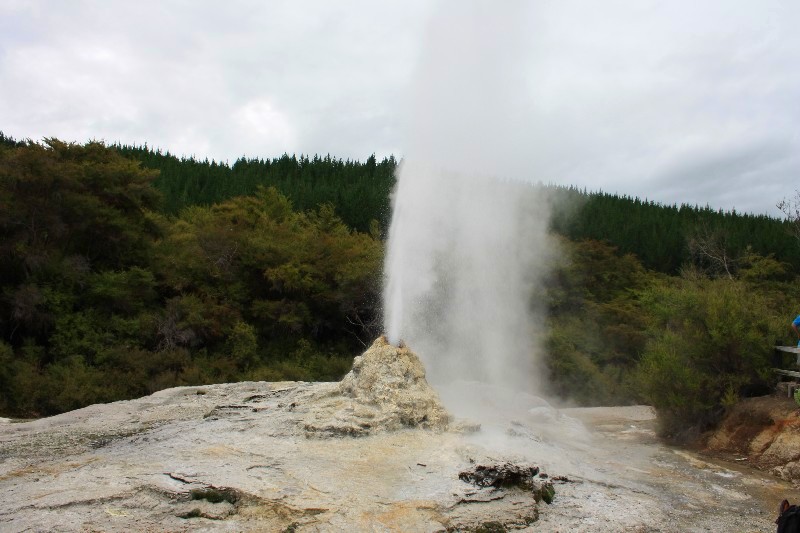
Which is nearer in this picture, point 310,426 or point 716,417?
point 310,426

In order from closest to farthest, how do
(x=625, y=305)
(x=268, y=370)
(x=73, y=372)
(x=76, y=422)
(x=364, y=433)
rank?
(x=364, y=433)
(x=76, y=422)
(x=73, y=372)
(x=268, y=370)
(x=625, y=305)

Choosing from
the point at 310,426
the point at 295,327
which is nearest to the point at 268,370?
the point at 295,327

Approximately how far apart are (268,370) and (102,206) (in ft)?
26.5

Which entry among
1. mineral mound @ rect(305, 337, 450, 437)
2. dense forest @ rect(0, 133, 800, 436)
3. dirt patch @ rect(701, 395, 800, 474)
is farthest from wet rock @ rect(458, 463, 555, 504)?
dense forest @ rect(0, 133, 800, 436)

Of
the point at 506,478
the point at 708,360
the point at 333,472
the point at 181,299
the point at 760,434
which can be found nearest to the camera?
the point at 506,478

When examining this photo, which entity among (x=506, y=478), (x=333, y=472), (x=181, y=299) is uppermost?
(x=181, y=299)

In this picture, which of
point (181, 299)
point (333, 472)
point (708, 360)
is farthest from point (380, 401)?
point (181, 299)

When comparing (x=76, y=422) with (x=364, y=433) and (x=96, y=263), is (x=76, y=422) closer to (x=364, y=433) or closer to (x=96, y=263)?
(x=364, y=433)

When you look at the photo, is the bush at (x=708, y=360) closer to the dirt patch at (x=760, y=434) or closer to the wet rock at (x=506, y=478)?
the dirt patch at (x=760, y=434)

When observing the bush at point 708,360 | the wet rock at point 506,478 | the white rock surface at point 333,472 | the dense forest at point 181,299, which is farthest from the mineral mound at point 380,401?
the dense forest at point 181,299

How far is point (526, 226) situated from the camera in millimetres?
19766

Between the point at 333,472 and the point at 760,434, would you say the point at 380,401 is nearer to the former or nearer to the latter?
the point at 333,472

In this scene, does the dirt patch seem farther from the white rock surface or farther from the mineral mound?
the mineral mound

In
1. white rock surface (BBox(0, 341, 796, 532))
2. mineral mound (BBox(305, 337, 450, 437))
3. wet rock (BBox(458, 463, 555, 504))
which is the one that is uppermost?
mineral mound (BBox(305, 337, 450, 437))
